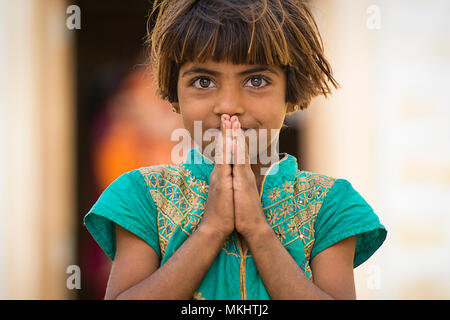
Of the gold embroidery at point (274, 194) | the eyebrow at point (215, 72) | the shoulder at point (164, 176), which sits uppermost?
the eyebrow at point (215, 72)

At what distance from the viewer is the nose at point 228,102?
120 cm

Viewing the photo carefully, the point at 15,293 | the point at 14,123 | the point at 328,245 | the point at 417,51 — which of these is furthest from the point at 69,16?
the point at 328,245

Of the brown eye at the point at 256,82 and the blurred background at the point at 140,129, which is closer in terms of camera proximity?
the brown eye at the point at 256,82

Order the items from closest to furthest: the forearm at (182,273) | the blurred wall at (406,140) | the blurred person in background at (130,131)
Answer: the forearm at (182,273), the blurred wall at (406,140), the blurred person in background at (130,131)

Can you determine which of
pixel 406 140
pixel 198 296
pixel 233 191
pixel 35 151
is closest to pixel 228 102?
pixel 233 191

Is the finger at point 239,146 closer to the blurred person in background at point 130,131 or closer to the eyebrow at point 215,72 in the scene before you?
the eyebrow at point 215,72

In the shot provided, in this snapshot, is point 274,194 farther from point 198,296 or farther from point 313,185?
point 198,296

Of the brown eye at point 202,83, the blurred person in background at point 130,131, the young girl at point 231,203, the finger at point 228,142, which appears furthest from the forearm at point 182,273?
the blurred person in background at point 130,131

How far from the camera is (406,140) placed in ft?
9.97

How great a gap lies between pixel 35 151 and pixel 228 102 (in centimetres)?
236

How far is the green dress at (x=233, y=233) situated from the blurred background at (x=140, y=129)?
1.86 meters

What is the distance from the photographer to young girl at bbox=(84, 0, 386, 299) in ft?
3.66
